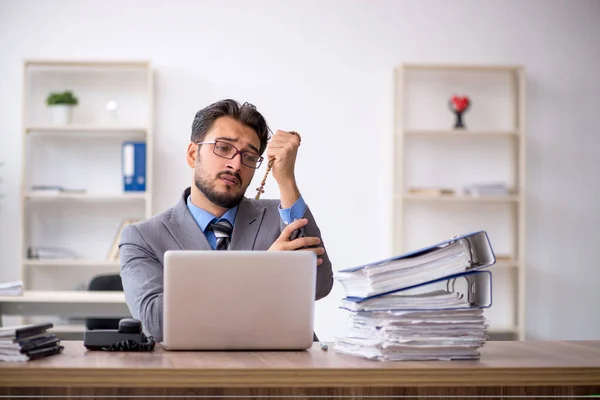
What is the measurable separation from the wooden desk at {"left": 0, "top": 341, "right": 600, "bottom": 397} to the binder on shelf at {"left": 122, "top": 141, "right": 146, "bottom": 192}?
3.35 meters

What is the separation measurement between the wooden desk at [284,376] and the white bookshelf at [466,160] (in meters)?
3.64

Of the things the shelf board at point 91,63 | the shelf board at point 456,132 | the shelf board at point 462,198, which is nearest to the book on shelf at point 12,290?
the shelf board at point 91,63

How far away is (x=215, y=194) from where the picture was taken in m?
2.51

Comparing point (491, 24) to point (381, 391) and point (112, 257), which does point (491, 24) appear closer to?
point (112, 257)

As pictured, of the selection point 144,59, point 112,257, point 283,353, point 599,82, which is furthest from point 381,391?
point 599,82

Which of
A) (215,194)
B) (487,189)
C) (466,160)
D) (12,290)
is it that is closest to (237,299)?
(215,194)

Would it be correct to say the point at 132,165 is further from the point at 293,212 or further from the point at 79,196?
the point at 293,212

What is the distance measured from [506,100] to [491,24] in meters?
0.53

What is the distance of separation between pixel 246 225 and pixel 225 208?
96 mm

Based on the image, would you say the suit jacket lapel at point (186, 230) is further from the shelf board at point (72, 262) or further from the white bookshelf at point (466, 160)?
the white bookshelf at point (466, 160)

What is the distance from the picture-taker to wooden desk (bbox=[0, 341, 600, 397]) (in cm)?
139

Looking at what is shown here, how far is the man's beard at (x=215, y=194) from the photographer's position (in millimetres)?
2504

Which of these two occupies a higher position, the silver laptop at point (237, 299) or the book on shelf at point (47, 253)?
the silver laptop at point (237, 299)

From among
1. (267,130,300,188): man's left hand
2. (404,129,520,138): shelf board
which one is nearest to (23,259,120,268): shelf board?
(404,129,520,138): shelf board
